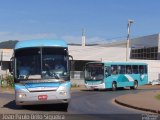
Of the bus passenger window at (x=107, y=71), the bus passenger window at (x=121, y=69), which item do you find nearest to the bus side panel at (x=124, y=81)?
the bus passenger window at (x=121, y=69)

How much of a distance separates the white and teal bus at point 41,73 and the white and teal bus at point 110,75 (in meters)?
23.7

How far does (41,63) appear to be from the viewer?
20766 mm

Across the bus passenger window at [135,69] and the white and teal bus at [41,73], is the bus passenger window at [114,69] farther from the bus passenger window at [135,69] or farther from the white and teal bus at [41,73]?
the white and teal bus at [41,73]

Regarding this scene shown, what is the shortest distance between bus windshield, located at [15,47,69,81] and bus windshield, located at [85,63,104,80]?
23894 millimetres

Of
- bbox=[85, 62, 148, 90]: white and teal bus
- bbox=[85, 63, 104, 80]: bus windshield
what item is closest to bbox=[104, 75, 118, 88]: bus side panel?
bbox=[85, 62, 148, 90]: white and teal bus

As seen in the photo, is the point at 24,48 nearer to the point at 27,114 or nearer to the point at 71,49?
the point at 27,114

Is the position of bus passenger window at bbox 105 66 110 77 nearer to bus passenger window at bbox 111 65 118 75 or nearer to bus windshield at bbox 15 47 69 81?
bus passenger window at bbox 111 65 118 75

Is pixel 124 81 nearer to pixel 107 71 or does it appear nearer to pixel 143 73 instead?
pixel 107 71

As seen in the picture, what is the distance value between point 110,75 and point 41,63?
25122mm

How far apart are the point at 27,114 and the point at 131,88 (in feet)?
107

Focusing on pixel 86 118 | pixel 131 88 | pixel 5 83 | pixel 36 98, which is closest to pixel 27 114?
pixel 36 98

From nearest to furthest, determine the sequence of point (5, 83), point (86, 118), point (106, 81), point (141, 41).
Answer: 1. point (86, 118)
2. point (106, 81)
3. point (5, 83)
4. point (141, 41)

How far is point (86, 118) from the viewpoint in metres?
17.9

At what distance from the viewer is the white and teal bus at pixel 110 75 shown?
4494cm
